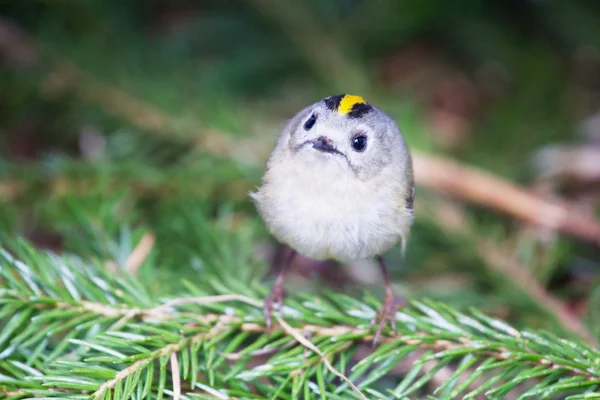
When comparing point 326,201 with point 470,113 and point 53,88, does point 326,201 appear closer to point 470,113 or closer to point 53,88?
point 53,88

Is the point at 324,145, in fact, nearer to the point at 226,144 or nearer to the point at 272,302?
the point at 272,302

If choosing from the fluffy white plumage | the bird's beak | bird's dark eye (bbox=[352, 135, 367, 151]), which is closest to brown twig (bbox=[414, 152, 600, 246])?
the fluffy white plumage

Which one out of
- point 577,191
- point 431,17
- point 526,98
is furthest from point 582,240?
point 431,17

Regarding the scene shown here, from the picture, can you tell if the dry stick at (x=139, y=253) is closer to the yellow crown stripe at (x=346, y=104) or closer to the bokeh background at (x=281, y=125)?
the bokeh background at (x=281, y=125)

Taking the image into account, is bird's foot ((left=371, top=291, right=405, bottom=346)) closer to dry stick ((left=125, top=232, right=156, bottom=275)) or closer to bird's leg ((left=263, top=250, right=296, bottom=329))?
bird's leg ((left=263, top=250, right=296, bottom=329))

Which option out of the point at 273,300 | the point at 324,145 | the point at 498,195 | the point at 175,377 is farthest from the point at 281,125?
the point at 175,377

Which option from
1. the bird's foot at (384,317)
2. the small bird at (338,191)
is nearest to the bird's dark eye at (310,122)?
the small bird at (338,191)
